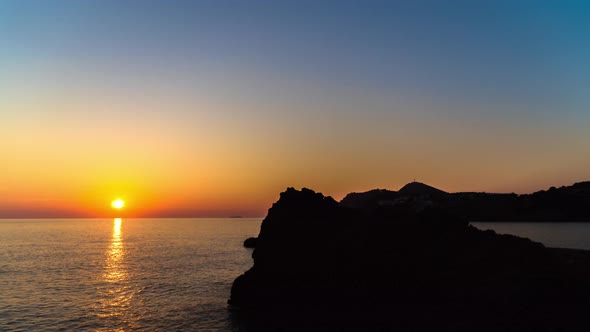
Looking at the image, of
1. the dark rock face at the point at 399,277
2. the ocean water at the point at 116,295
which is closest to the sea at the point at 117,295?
the ocean water at the point at 116,295

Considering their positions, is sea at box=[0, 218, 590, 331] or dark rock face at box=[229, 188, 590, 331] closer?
dark rock face at box=[229, 188, 590, 331]

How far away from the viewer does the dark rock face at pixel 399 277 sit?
3119 centimetres

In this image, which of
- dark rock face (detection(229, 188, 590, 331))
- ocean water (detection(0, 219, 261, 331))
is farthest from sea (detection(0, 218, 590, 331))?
dark rock face (detection(229, 188, 590, 331))

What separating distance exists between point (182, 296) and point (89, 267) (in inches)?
1830

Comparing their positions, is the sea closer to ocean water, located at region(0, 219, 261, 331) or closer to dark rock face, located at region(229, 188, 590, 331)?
ocean water, located at region(0, 219, 261, 331)

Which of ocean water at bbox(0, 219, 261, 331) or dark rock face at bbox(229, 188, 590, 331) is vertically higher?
dark rock face at bbox(229, 188, 590, 331)

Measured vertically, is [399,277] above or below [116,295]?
above

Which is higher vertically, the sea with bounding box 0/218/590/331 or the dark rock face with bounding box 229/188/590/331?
the dark rock face with bounding box 229/188/590/331

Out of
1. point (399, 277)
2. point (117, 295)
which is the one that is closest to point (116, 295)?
point (117, 295)

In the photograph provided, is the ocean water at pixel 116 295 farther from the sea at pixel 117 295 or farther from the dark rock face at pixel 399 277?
the dark rock face at pixel 399 277

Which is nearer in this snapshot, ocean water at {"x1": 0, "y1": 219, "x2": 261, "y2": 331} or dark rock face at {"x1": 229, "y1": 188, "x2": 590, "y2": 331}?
dark rock face at {"x1": 229, "y1": 188, "x2": 590, "y2": 331}

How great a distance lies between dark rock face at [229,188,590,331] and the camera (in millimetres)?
31188

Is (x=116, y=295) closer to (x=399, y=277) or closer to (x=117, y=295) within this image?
(x=117, y=295)

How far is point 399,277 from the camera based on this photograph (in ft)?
137
